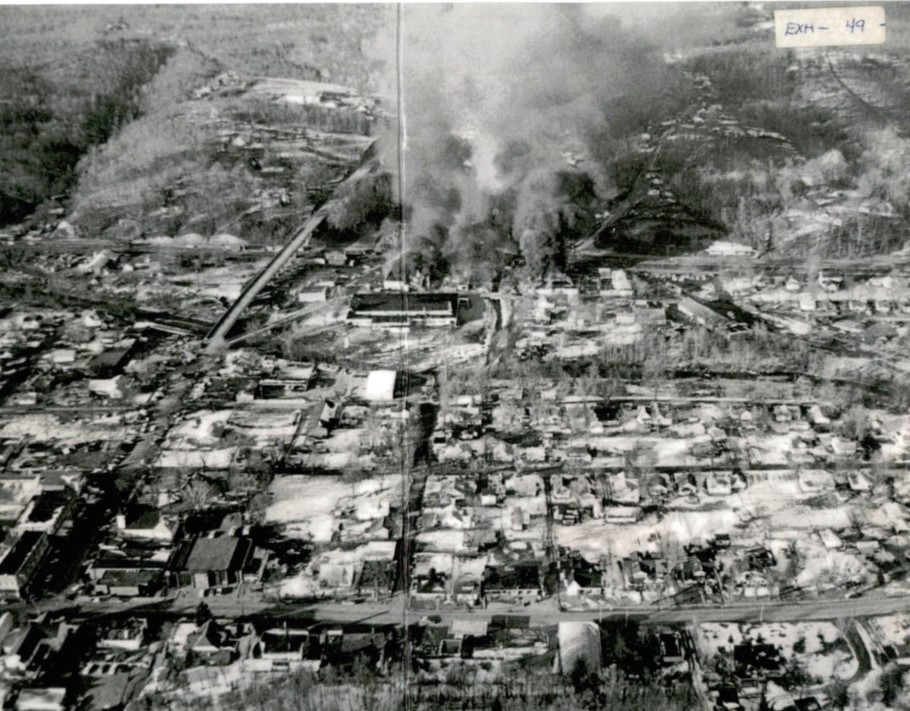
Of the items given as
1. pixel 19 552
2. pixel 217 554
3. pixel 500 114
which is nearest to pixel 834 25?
pixel 500 114

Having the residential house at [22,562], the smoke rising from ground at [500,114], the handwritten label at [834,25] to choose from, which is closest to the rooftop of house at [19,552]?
the residential house at [22,562]

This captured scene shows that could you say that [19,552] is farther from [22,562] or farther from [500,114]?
[500,114]

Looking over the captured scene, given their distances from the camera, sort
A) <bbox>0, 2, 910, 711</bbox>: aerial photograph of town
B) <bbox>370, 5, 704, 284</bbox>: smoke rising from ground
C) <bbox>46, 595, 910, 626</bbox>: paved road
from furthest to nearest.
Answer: <bbox>370, 5, 704, 284</bbox>: smoke rising from ground → <bbox>46, 595, 910, 626</bbox>: paved road → <bbox>0, 2, 910, 711</bbox>: aerial photograph of town

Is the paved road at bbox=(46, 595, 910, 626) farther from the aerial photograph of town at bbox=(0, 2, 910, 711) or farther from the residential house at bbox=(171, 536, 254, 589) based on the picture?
the residential house at bbox=(171, 536, 254, 589)

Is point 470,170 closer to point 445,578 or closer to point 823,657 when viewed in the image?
point 445,578

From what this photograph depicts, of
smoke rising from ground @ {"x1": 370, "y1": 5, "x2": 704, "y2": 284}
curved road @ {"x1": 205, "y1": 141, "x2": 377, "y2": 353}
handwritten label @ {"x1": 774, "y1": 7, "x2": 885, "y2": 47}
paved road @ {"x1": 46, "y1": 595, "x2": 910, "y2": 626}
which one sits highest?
handwritten label @ {"x1": 774, "y1": 7, "x2": 885, "y2": 47}

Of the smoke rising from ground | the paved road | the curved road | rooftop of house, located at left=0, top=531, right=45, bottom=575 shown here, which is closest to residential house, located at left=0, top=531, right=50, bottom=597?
rooftop of house, located at left=0, top=531, right=45, bottom=575

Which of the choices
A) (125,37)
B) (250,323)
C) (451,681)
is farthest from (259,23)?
(451,681)
